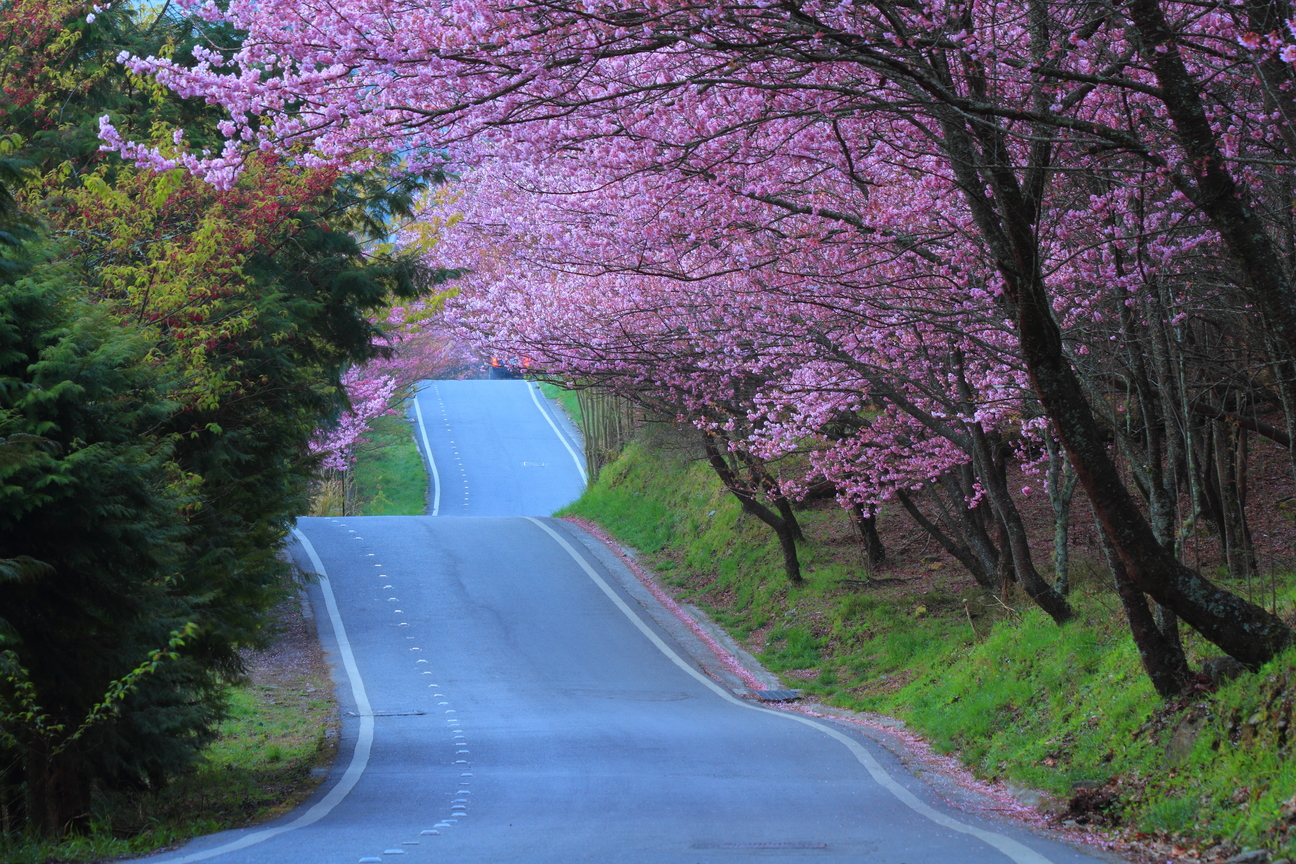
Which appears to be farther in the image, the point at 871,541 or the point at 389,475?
the point at 389,475

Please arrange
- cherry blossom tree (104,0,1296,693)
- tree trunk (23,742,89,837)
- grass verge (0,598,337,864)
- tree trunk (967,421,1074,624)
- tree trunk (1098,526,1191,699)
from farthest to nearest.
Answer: tree trunk (967,421,1074,624) → tree trunk (1098,526,1191,699) → tree trunk (23,742,89,837) → grass verge (0,598,337,864) → cherry blossom tree (104,0,1296,693)

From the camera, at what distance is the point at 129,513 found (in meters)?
7.11

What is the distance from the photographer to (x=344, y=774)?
972 cm

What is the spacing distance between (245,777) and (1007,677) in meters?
7.54

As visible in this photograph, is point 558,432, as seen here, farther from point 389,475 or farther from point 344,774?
point 344,774

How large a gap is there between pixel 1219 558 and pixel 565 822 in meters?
9.17

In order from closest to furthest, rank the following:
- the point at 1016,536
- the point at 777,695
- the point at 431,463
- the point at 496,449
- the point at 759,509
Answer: the point at 1016,536, the point at 777,695, the point at 759,509, the point at 431,463, the point at 496,449

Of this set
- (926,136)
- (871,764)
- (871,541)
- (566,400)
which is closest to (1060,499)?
(871,764)

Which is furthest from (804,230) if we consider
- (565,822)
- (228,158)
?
(565,822)

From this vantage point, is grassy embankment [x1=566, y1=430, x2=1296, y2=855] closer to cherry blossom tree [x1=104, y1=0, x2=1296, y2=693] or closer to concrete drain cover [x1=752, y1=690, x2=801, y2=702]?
concrete drain cover [x1=752, y1=690, x2=801, y2=702]

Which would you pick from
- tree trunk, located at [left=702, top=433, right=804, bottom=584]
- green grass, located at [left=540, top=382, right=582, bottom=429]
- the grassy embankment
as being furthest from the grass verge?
green grass, located at [left=540, top=382, right=582, bottom=429]

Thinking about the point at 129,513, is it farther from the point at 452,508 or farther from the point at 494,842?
the point at 452,508

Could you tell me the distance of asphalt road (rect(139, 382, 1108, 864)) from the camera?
6.36 m

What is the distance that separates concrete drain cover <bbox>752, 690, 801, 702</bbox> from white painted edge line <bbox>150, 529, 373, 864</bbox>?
16.6 feet
